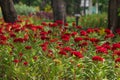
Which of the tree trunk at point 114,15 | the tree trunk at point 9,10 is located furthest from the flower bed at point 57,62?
the tree trunk at point 9,10

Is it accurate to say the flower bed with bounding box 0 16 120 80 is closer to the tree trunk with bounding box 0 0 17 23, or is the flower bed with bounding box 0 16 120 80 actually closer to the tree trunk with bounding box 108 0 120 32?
the tree trunk with bounding box 108 0 120 32

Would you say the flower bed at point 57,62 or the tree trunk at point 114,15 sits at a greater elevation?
the flower bed at point 57,62

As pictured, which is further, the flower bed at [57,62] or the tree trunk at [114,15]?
the tree trunk at [114,15]

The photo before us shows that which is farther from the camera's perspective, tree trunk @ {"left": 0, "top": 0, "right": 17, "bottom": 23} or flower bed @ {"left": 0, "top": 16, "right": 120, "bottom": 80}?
tree trunk @ {"left": 0, "top": 0, "right": 17, "bottom": 23}

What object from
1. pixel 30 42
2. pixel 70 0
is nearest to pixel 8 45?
pixel 30 42

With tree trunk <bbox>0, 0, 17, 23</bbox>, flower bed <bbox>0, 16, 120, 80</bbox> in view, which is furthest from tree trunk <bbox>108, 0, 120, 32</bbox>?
flower bed <bbox>0, 16, 120, 80</bbox>

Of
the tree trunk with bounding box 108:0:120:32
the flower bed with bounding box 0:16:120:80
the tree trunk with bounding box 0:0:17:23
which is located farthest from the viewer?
the tree trunk with bounding box 0:0:17:23

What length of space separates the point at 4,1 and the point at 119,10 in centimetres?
438

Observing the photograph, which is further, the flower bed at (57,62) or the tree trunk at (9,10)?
the tree trunk at (9,10)

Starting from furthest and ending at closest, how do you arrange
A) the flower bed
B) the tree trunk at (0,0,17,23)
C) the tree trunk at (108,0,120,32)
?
the tree trunk at (0,0,17,23), the tree trunk at (108,0,120,32), the flower bed

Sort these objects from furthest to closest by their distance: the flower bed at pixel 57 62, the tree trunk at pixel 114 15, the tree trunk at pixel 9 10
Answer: the tree trunk at pixel 9 10 < the tree trunk at pixel 114 15 < the flower bed at pixel 57 62

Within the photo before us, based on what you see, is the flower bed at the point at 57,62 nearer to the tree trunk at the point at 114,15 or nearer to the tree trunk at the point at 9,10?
the tree trunk at the point at 114,15

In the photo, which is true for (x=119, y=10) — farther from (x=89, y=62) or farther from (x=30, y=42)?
(x=89, y=62)

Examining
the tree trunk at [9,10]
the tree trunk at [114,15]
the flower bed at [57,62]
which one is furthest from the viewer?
the tree trunk at [9,10]
